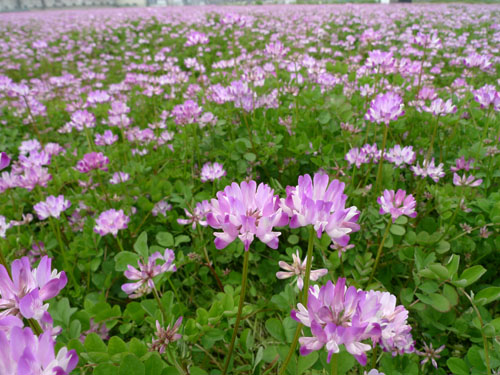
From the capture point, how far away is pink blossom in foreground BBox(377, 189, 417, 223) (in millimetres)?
1445

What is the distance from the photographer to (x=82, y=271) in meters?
1.98

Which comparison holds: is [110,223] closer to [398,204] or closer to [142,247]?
[142,247]

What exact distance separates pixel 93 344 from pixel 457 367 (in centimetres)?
127

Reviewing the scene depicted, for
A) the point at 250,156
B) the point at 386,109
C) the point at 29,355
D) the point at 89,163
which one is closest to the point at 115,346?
the point at 29,355

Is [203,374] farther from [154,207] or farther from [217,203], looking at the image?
[154,207]

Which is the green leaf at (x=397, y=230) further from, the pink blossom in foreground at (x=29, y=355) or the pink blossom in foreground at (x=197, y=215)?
the pink blossom in foreground at (x=29, y=355)

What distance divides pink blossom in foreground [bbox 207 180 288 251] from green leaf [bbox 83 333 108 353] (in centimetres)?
61

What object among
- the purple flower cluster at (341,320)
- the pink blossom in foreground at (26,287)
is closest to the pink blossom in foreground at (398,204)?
the purple flower cluster at (341,320)

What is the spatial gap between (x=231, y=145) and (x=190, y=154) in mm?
372

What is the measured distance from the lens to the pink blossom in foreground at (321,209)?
2.56 ft

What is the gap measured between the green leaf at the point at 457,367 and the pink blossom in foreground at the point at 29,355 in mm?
1254

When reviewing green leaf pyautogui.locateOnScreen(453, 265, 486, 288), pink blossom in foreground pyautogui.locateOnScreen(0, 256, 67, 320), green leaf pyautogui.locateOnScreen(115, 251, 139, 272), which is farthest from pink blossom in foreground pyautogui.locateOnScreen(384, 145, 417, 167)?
pink blossom in foreground pyautogui.locateOnScreen(0, 256, 67, 320)

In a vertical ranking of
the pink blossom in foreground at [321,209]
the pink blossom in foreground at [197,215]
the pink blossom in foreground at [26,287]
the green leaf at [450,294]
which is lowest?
the pink blossom in foreground at [197,215]

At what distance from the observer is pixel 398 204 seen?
147cm
